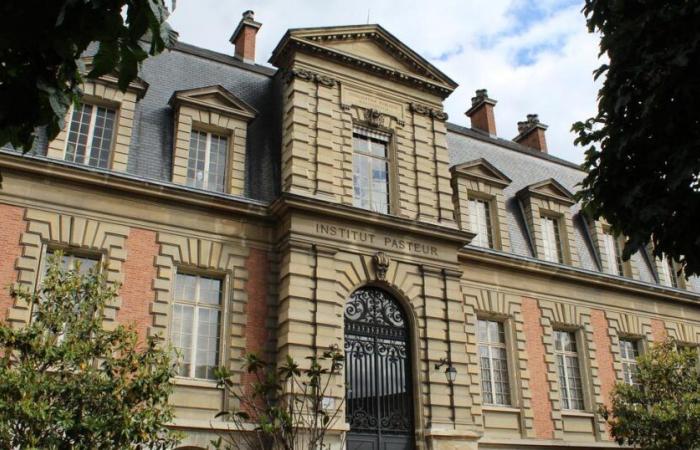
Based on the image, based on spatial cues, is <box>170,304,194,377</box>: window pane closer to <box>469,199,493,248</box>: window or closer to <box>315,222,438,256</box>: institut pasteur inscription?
<box>315,222,438,256</box>: institut pasteur inscription

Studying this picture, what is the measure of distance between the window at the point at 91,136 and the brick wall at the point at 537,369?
11577mm

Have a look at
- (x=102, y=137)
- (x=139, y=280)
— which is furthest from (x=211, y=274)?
(x=102, y=137)

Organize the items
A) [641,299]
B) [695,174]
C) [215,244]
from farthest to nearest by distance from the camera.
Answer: [641,299] → [215,244] → [695,174]

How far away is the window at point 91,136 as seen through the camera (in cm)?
1581

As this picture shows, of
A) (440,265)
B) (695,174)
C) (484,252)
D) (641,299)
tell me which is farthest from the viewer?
(641,299)

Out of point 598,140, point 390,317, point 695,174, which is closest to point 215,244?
point 390,317

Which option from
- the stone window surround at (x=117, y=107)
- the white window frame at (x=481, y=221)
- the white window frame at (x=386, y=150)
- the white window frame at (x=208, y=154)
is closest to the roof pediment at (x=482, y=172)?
the white window frame at (x=481, y=221)

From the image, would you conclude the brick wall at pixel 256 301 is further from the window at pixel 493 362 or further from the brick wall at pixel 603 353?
the brick wall at pixel 603 353

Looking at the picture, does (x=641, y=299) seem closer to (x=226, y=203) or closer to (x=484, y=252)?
(x=484, y=252)

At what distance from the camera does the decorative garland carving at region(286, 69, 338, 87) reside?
1788 centimetres

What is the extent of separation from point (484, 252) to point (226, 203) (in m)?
7.21

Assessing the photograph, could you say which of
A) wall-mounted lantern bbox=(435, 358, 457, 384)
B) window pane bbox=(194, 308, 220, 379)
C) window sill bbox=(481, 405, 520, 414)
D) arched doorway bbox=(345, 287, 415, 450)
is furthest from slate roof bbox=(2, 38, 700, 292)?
wall-mounted lantern bbox=(435, 358, 457, 384)

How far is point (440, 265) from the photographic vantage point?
58.1 ft

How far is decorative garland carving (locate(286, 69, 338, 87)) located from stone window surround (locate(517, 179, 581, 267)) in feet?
24.4
